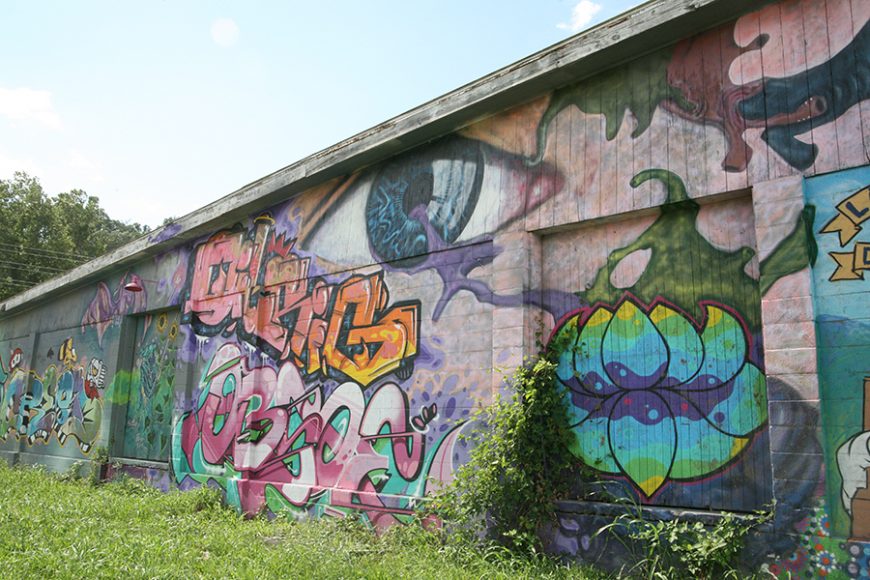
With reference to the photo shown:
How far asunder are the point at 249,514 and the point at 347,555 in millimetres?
3430

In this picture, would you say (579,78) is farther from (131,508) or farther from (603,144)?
(131,508)

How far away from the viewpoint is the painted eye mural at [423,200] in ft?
25.0

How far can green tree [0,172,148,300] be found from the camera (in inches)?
1156

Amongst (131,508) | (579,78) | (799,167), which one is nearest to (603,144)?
(579,78)

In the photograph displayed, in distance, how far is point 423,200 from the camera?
318 inches

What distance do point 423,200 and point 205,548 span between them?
14.7 ft

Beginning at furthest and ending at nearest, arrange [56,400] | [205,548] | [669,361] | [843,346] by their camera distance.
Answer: [56,400] → [205,548] → [669,361] → [843,346]

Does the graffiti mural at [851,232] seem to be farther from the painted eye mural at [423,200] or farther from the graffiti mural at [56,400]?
the graffiti mural at [56,400]

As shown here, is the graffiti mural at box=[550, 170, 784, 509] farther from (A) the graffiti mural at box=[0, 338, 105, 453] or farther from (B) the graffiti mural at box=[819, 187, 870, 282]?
(A) the graffiti mural at box=[0, 338, 105, 453]

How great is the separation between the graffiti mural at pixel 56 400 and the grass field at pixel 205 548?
4499 mm

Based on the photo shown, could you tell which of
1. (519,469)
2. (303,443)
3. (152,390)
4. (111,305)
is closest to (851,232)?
(519,469)

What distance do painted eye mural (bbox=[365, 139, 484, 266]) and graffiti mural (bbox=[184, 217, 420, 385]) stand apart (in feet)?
1.96

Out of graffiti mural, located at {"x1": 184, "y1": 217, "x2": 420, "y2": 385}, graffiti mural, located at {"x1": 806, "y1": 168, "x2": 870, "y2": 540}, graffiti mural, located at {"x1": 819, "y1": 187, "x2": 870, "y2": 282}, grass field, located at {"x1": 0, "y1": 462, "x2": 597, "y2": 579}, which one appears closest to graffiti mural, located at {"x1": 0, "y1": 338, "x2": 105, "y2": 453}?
graffiti mural, located at {"x1": 184, "y1": 217, "x2": 420, "y2": 385}

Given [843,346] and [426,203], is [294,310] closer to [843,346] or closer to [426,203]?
[426,203]
